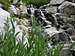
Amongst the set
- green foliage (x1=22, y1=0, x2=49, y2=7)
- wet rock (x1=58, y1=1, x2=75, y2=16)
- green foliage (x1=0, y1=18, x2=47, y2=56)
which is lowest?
green foliage (x1=22, y1=0, x2=49, y2=7)

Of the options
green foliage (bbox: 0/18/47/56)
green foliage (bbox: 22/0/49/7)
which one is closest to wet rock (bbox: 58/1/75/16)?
green foliage (bbox: 22/0/49/7)

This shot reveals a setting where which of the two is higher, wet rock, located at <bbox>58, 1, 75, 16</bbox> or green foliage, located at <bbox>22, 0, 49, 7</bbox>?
wet rock, located at <bbox>58, 1, 75, 16</bbox>

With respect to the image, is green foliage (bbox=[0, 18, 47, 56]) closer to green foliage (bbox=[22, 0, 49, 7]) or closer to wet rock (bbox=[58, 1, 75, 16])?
wet rock (bbox=[58, 1, 75, 16])

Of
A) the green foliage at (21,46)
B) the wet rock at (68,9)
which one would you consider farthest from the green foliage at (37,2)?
the green foliage at (21,46)

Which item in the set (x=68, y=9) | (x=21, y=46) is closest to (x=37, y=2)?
(x=68, y=9)

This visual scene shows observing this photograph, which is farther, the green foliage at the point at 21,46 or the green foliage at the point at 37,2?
the green foliage at the point at 37,2

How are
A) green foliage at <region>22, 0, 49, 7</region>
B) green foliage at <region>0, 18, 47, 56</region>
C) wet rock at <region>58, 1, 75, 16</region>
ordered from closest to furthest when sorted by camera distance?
green foliage at <region>0, 18, 47, 56</region> < wet rock at <region>58, 1, 75, 16</region> < green foliage at <region>22, 0, 49, 7</region>

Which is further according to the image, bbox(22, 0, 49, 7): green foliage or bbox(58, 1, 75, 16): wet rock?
bbox(22, 0, 49, 7): green foliage

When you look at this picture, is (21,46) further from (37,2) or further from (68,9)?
(37,2)

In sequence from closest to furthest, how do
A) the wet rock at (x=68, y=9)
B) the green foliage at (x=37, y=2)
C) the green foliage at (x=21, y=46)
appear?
1. the green foliage at (x=21, y=46)
2. the wet rock at (x=68, y=9)
3. the green foliage at (x=37, y=2)

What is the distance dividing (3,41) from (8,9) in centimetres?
492

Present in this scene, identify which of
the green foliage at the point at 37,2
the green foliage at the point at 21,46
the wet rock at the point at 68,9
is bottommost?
the green foliage at the point at 37,2

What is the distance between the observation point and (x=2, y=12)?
7.14m

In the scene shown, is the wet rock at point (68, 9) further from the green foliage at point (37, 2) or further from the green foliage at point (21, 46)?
the green foliage at point (21, 46)
